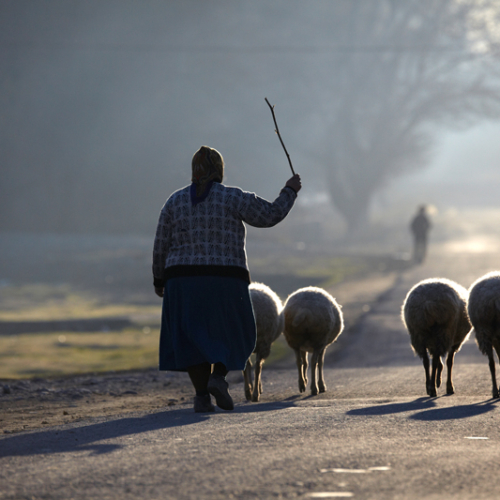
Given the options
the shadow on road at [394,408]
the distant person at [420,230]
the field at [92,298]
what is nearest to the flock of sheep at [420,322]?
the shadow on road at [394,408]

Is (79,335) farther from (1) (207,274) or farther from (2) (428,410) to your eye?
(2) (428,410)

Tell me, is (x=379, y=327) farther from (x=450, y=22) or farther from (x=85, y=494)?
(x=450, y=22)

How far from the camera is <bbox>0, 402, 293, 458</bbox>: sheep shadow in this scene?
490 centimetres

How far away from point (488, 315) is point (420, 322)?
2.42 ft

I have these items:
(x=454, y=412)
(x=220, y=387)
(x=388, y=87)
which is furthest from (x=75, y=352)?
(x=388, y=87)

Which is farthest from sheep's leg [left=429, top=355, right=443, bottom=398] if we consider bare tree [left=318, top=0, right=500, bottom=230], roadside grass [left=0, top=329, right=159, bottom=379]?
bare tree [left=318, top=0, right=500, bottom=230]

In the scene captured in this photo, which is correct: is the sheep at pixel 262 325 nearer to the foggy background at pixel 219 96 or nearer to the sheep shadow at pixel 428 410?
the sheep shadow at pixel 428 410

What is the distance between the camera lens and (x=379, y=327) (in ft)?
49.9

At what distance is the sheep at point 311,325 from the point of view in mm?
8719

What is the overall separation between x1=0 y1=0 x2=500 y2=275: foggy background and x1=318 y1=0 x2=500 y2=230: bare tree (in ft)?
0.29

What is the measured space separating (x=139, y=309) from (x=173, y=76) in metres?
32.5

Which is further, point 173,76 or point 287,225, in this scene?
point 287,225

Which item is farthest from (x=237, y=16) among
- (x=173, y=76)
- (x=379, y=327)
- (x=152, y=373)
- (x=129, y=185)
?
(x=152, y=373)

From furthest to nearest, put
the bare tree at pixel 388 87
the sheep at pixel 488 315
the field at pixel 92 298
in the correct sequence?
the bare tree at pixel 388 87 < the field at pixel 92 298 < the sheep at pixel 488 315
